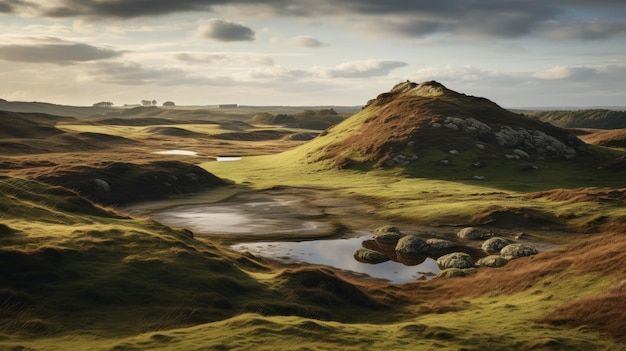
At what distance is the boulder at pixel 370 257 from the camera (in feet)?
194

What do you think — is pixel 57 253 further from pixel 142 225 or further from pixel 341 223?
pixel 341 223

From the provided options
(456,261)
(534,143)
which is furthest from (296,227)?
(534,143)

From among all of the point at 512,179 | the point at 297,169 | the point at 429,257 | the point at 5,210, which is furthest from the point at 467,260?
the point at 297,169

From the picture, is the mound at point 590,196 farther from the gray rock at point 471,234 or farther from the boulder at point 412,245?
the boulder at point 412,245

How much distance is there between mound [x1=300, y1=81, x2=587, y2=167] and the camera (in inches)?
5458

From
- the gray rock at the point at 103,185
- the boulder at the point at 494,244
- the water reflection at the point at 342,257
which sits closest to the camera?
the water reflection at the point at 342,257

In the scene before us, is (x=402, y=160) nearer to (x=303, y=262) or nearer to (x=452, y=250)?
(x=452, y=250)

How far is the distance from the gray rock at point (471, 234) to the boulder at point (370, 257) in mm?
14299

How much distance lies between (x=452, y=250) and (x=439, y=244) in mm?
1732

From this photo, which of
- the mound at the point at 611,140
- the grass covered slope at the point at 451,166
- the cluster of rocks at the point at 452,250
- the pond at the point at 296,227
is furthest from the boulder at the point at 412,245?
the mound at the point at 611,140

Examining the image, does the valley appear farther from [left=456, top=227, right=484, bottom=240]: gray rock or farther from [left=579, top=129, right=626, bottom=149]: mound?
[left=579, top=129, right=626, bottom=149]: mound

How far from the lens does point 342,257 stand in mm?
60781

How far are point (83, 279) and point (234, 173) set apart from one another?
114527 millimetres

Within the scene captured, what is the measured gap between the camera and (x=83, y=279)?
110 ft
